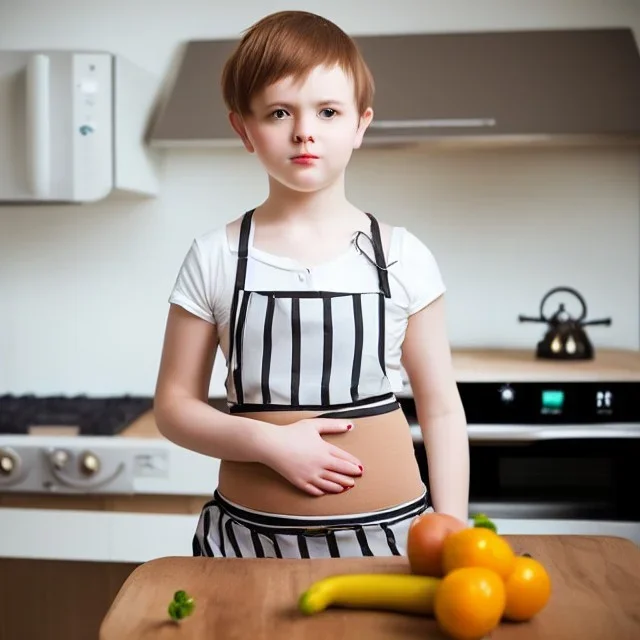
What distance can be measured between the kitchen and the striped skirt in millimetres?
1514

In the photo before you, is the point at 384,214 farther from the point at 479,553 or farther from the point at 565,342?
the point at 479,553

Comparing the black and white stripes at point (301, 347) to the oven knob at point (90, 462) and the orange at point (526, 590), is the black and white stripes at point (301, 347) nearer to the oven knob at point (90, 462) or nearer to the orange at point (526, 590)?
the orange at point (526, 590)

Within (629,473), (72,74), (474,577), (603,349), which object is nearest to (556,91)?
(603,349)

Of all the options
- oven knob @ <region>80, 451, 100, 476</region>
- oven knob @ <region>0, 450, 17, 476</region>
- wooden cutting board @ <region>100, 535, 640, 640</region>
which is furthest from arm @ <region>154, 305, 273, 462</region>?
oven knob @ <region>0, 450, 17, 476</region>

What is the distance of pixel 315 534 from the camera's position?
0.93 metres

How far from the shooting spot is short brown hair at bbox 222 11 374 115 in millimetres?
881

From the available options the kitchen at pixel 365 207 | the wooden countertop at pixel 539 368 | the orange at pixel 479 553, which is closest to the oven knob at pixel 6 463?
the kitchen at pixel 365 207

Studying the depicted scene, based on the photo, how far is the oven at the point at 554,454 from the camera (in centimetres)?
208

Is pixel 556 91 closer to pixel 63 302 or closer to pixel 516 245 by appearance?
pixel 516 245

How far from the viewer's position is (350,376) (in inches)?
37.3

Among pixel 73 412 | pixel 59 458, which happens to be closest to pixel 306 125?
pixel 59 458

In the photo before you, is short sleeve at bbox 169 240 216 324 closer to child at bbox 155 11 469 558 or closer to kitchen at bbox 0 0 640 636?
child at bbox 155 11 469 558

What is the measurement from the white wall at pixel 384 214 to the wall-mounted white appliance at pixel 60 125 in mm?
398

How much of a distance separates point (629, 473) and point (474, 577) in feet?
5.12
